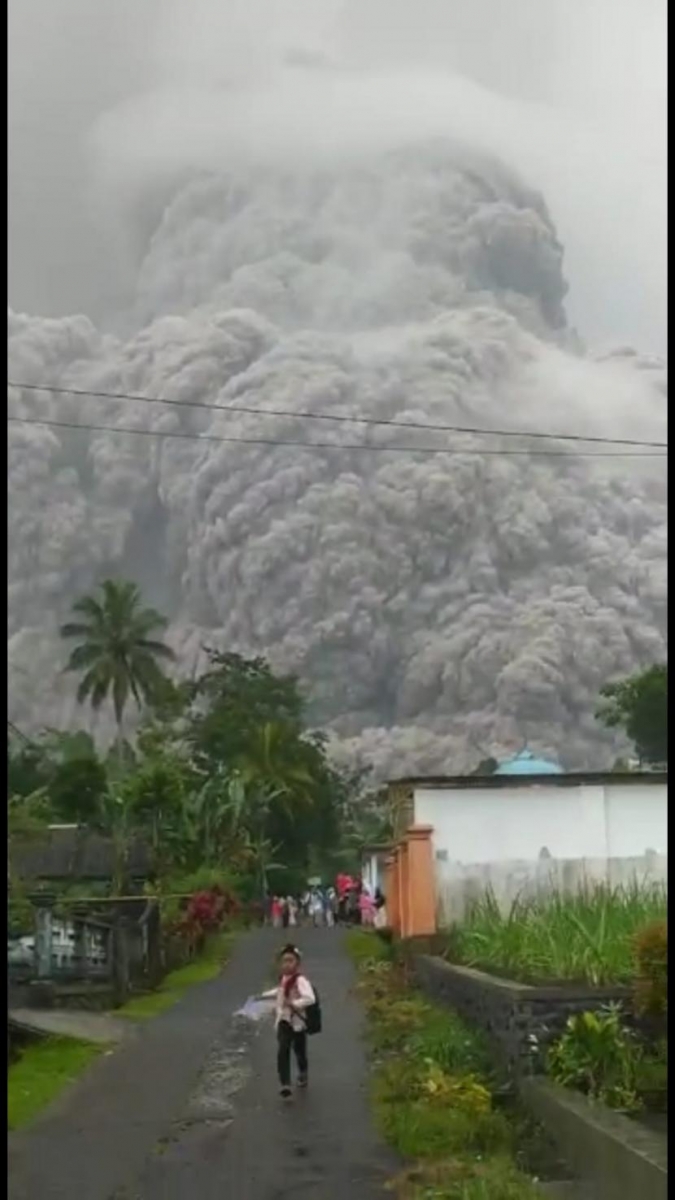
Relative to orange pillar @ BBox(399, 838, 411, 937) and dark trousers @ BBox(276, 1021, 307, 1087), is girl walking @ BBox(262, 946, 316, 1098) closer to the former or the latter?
dark trousers @ BBox(276, 1021, 307, 1087)

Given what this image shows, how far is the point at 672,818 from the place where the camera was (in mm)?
3670

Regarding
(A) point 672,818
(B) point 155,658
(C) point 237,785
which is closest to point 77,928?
(A) point 672,818

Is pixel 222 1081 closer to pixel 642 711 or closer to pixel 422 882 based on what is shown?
pixel 422 882

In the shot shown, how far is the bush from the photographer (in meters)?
6.94

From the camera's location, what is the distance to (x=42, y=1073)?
37.1 ft

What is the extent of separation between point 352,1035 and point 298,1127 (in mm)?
4723

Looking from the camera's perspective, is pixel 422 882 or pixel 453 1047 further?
pixel 422 882

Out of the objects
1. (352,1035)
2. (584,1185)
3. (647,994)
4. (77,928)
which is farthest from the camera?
(77,928)

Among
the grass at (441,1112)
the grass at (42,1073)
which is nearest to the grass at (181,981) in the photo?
the grass at (42,1073)

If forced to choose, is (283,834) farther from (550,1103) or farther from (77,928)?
(550,1103)

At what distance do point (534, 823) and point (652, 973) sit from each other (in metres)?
10.6

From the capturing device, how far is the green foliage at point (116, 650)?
3928 cm

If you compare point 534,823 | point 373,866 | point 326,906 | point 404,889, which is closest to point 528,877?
point 534,823

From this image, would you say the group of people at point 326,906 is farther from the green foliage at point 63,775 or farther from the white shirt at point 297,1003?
the white shirt at point 297,1003
